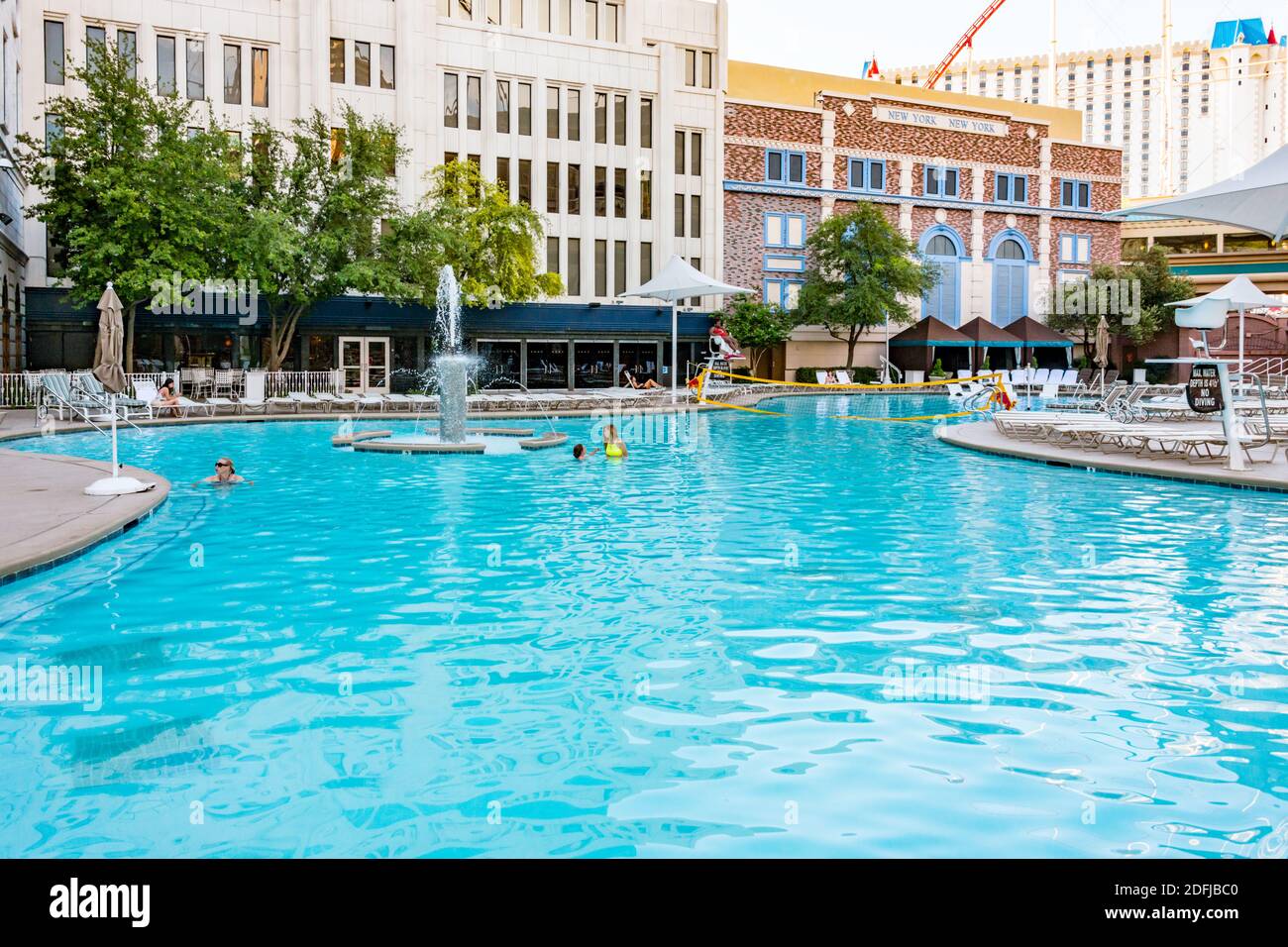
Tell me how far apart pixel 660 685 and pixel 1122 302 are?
5847 cm

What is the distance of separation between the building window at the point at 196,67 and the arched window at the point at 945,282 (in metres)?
34.5

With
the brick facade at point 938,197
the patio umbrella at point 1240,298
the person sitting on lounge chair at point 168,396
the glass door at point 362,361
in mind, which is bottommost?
the person sitting on lounge chair at point 168,396

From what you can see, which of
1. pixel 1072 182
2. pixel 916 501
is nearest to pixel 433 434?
pixel 916 501

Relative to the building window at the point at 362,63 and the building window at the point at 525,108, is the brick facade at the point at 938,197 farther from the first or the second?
the building window at the point at 362,63

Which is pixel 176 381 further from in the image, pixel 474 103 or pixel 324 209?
pixel 474 103

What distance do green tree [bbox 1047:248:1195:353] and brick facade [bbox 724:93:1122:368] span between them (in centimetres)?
194

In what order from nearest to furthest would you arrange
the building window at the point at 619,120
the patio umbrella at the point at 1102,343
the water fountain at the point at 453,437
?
the water fountain at the point at 453,437 < the building window at the point at 619,120 < the patio umbrella at the point at 1102,343

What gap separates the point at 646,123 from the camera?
48.2 meters

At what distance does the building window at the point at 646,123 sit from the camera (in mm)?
48031

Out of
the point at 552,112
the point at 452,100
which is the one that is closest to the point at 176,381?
the point at 452,100

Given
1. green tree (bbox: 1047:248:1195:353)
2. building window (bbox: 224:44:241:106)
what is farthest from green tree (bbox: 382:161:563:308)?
green tree (bbox: 1047:248:1195:353)

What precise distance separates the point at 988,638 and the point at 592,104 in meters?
42.8

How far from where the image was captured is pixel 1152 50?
198750 millimetres

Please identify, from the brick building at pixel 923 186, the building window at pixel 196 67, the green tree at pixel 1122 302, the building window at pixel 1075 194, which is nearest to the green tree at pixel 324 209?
the building window at pixel 196 67
